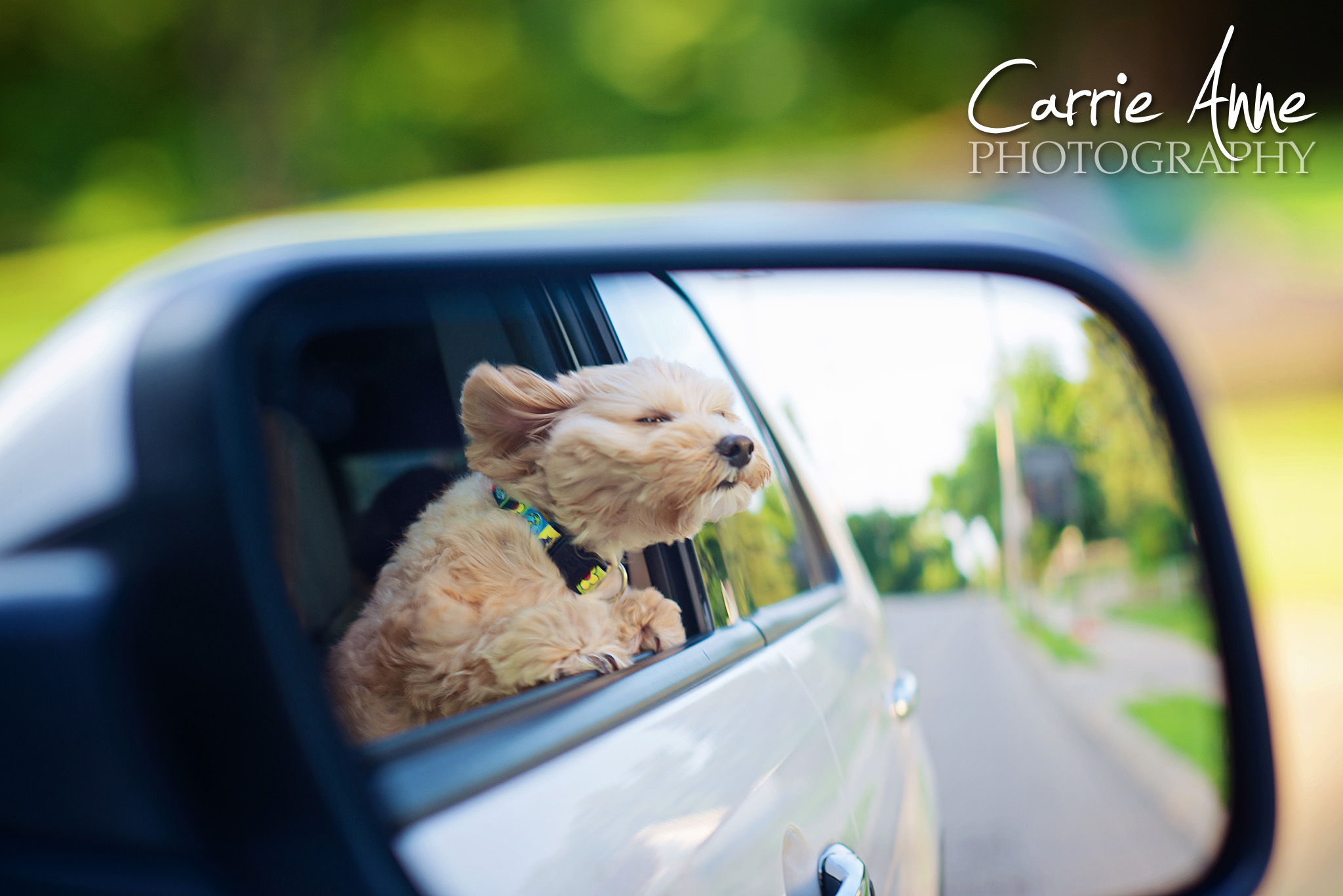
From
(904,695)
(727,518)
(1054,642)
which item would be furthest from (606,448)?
(1054,642)

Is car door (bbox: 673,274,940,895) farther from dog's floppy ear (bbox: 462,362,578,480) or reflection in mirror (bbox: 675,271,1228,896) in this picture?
dog's floppy ear (bbox: 462,362,578,480)

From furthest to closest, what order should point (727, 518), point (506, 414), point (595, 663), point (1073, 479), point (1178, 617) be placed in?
point (1178, 617) → point (1073, 479) → point (727, 518) → point (595, 663) → point (506, 414)

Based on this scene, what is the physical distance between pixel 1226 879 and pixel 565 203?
21434mm

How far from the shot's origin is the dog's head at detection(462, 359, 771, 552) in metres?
1.50

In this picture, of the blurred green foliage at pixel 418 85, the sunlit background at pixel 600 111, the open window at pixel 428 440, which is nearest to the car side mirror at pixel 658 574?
the open window at pixel 428 440

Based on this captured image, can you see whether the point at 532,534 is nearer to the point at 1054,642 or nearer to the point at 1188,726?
the point at 1054,642

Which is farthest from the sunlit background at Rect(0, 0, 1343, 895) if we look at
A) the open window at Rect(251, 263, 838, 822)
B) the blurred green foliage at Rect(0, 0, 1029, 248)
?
the open window at Rect(251, 263, 838, 822)

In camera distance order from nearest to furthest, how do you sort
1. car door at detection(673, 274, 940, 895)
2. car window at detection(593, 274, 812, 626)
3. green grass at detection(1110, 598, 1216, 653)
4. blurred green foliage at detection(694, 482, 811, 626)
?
1. car window at detection(593, 274, 812, 626)
2. blurred green foliage at detection(694, 482, 811, 626)
3. car door at detection(673, 274, 940, 895)
4. green grass at detection(1110, 598, 1216, 653)

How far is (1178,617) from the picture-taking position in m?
2.52

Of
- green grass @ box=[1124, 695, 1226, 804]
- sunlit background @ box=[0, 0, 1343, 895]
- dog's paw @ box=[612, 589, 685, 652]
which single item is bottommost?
green grass @ box=[1124, 695, 1226, 804]

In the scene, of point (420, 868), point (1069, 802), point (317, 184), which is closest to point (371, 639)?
point (420, 868)

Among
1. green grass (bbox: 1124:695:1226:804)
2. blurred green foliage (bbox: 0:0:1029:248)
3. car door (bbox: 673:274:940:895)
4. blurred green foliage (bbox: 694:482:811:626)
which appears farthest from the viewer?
blurred green foliage (bbox: 0:0:1029:248)

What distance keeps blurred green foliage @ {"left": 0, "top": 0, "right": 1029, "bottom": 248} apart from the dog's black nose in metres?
24.2

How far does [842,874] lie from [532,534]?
2.31ft
